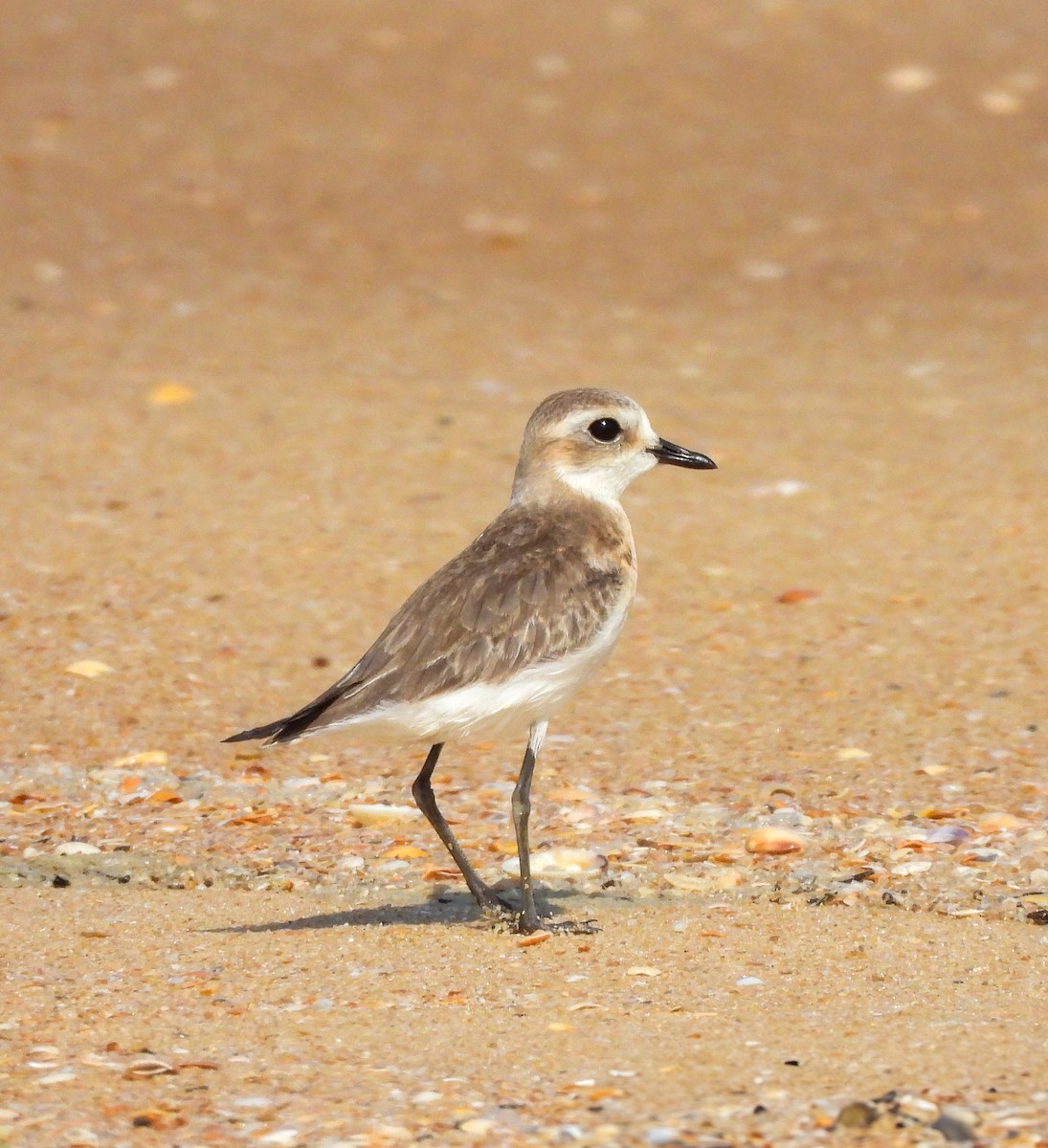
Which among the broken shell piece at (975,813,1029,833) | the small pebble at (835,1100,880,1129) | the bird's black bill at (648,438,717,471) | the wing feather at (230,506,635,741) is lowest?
the small pebble at (835,1100,880,1129)

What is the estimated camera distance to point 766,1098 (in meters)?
3.84

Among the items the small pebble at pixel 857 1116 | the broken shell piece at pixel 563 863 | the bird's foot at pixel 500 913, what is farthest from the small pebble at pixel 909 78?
the small pebble at pixel 857 1116

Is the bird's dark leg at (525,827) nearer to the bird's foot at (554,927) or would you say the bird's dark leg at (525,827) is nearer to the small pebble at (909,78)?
the bird's foot at (554,927)

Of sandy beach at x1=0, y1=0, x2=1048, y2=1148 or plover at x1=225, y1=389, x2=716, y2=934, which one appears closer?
sandy beach at x1=0, y1=0, x2=1048, y2=1148

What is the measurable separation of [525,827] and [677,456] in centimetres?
129

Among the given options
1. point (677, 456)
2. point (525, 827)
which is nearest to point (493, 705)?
point (525, 827)

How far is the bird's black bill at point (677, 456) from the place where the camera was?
5.81m

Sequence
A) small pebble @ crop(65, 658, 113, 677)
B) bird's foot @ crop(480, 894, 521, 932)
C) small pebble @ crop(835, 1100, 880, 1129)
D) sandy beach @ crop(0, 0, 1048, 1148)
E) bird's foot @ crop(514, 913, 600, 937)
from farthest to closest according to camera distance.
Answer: small pebble @ crop(65, 658, 113, 677) → bird's foot @ crop(480, 894, 521, 932) → bird's foot @ crop(514, 913, 600, 937) → sandy beach @ crop(0, 0, 1048, 1148) → small pebble @ crop(835, 1100, 880, 1129)

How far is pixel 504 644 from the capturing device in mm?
5070

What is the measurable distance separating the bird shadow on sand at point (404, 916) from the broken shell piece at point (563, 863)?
12cm

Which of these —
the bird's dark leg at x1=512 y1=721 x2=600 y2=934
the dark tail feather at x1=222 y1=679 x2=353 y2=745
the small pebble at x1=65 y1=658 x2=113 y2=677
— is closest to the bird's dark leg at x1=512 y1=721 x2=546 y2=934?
the bird's dark leg at x1=512 y1=721 x2=600 y2=934

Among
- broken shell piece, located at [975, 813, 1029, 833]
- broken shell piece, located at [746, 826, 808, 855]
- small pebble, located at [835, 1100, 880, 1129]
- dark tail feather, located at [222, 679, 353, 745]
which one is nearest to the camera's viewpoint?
small pebble, located at [835, 1100, 880, 1129]

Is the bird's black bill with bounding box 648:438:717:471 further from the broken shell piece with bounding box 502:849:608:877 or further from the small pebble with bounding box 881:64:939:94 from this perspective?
the small pebble with bounding box 881:64:939:94

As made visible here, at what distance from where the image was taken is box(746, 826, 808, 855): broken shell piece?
5566 millimetres
